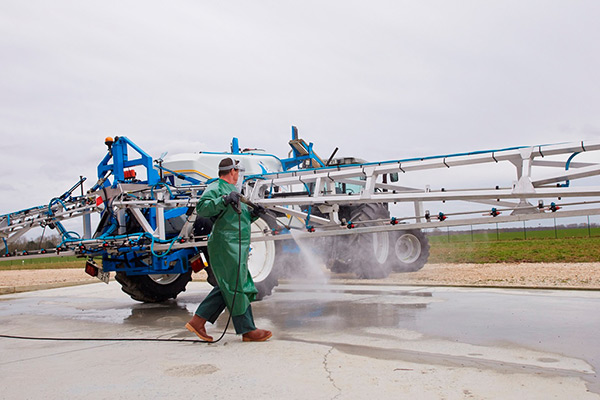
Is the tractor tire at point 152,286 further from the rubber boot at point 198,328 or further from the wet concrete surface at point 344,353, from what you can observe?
the rubber boot at point 198,328

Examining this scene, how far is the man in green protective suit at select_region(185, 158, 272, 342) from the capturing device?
518 cm

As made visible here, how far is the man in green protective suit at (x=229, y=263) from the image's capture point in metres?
5.18

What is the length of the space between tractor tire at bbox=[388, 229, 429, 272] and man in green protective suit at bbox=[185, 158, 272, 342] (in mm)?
7566

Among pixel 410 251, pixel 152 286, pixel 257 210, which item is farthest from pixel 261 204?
pixel 410 251

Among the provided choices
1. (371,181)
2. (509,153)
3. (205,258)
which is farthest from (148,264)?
(509,153)

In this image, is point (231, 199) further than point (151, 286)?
No

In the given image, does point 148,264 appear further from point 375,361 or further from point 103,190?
point 375,361

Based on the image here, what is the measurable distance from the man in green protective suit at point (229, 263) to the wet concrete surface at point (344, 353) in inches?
7.8

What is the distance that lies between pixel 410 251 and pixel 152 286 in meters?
6.46

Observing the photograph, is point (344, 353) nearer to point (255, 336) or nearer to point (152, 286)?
point (255, 336)

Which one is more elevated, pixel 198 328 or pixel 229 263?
pixel 229 263

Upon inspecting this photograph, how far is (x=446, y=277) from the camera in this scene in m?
11.7

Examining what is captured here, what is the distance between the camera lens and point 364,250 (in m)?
11.5

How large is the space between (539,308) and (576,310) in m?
0.41
